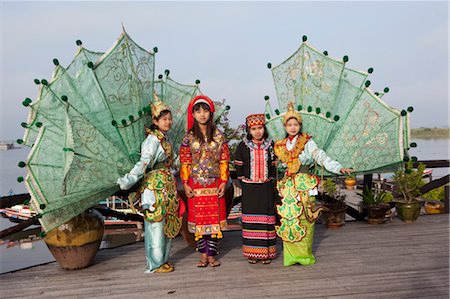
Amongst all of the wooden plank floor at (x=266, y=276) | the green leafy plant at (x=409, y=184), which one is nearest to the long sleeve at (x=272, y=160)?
the wooden plank floor at (x=266, y=276)

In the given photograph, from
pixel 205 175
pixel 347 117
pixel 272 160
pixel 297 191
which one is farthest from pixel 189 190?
pixel 347 117

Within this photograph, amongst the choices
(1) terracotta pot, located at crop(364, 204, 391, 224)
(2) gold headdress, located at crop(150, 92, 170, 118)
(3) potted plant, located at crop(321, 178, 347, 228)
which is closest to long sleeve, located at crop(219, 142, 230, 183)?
(2) gold headdress, located at crop(150, 92, 170, 118)

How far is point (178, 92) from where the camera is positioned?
15.8 feet

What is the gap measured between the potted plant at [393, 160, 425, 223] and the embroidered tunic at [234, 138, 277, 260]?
9.47 ft

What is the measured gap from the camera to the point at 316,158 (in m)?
4.18

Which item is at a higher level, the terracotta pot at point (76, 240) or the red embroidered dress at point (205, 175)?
the red embroidered dress at point (205, 175)

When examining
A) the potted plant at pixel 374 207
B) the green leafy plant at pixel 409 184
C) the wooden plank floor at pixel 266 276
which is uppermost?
the green leafy plant at pixel 409 184

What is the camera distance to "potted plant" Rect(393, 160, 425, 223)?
6.09m

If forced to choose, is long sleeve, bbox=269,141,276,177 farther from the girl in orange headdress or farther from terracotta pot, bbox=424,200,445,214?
terracotta pot, bbox=424,200,445,214

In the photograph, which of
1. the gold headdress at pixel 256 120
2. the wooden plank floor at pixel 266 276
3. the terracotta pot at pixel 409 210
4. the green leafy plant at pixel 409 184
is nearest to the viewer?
the wooden plank floor at pixel 266 276

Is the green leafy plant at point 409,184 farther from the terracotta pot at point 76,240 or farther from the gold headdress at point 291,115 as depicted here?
the terracotta pot at point 76,240

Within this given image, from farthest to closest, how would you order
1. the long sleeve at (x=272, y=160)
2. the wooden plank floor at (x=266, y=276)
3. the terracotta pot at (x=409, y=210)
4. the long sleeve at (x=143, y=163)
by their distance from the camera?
1. the terracotta pot at (x=409, y=210)
2. the long sleeve at (x=272, y=160)
3. the long sleeve at (x=143, y=163)
4. the wooden plank floor at (x=266, y=276)

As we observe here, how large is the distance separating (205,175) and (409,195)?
3770 millimetres

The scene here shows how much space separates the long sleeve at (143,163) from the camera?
380 cm
